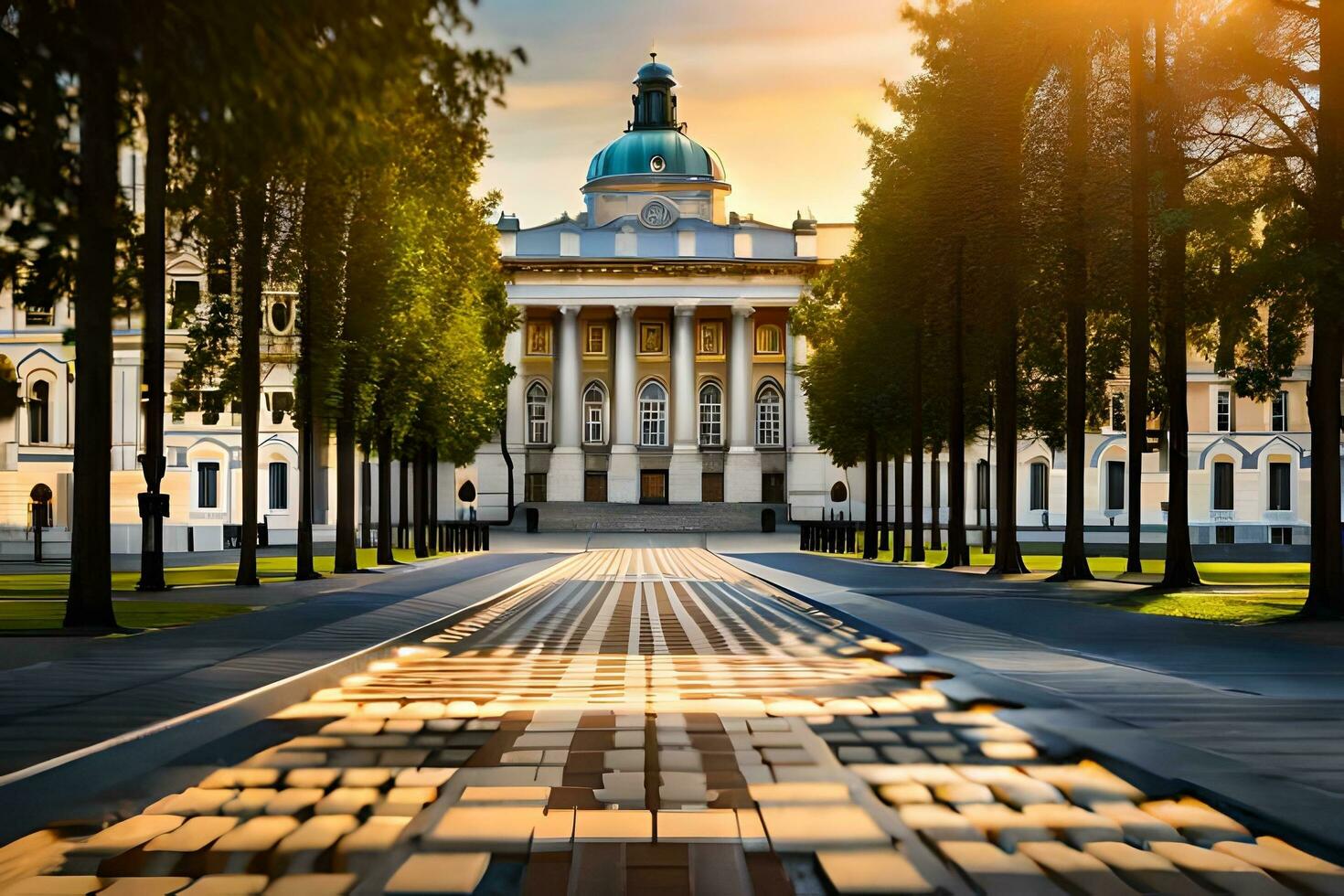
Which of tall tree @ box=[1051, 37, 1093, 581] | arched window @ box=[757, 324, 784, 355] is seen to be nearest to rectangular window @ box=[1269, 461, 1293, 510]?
arched window @ box=[757, 324, 784, 355]

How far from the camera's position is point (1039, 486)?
98188 millimetres

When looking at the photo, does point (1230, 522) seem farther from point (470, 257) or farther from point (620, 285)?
point (470, 257)

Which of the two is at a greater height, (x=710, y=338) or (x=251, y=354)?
(x=710, y=338)

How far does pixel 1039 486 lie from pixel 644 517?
24.9 metres

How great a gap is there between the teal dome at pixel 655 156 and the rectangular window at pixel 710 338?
37.9 feet

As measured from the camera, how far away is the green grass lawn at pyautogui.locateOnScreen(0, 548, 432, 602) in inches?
1081

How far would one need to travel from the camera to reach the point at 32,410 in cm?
8212

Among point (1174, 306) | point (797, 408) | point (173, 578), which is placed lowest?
point (173, 578)

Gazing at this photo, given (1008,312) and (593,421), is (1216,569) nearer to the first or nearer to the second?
(1008,312)

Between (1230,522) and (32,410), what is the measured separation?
6504 cm

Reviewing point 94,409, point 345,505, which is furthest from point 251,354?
point 94,409

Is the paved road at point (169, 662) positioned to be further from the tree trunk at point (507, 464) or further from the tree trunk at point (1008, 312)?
the tree trunk at point (507, 464)

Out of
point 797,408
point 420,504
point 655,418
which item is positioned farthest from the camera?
point 655,418

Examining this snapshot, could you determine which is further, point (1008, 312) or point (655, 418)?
point (655, 418)
